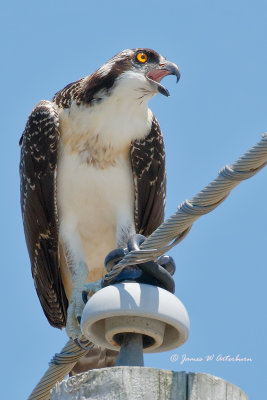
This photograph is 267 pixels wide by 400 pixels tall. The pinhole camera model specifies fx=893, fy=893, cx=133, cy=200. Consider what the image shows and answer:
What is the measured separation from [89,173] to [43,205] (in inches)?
22.0

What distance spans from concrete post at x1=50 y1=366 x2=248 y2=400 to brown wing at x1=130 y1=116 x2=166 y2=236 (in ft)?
14.7

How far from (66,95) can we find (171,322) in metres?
4.46

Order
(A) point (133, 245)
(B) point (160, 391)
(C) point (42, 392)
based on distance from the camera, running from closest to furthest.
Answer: (B) point (160, 391) → (A) point (133, 245) → (C) point (42, 392)

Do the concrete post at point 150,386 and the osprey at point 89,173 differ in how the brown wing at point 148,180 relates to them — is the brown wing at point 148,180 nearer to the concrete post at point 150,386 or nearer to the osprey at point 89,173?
the osprey at point 89,173

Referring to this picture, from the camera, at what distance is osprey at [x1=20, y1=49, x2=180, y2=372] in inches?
317

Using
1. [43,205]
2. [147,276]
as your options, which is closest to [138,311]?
[147,276]

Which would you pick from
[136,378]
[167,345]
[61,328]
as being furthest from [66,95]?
[136,378]

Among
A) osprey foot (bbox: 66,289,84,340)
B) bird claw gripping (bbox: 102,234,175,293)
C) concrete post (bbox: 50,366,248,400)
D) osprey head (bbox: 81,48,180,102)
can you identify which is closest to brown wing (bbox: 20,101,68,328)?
osprey head (bbox: 81,48,180,102)

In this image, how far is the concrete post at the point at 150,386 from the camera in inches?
145

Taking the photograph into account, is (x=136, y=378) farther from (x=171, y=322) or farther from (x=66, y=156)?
(x=66, y=156)

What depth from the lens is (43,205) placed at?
8.23 m

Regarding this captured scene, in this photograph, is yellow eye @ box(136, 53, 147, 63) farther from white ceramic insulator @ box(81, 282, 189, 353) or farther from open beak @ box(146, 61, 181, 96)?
white ceramic insulator @ box(81, 282, 189, 353)

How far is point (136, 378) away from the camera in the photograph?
145 inches

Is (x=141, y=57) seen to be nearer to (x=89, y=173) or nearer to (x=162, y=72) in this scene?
(x=162, y=72)
